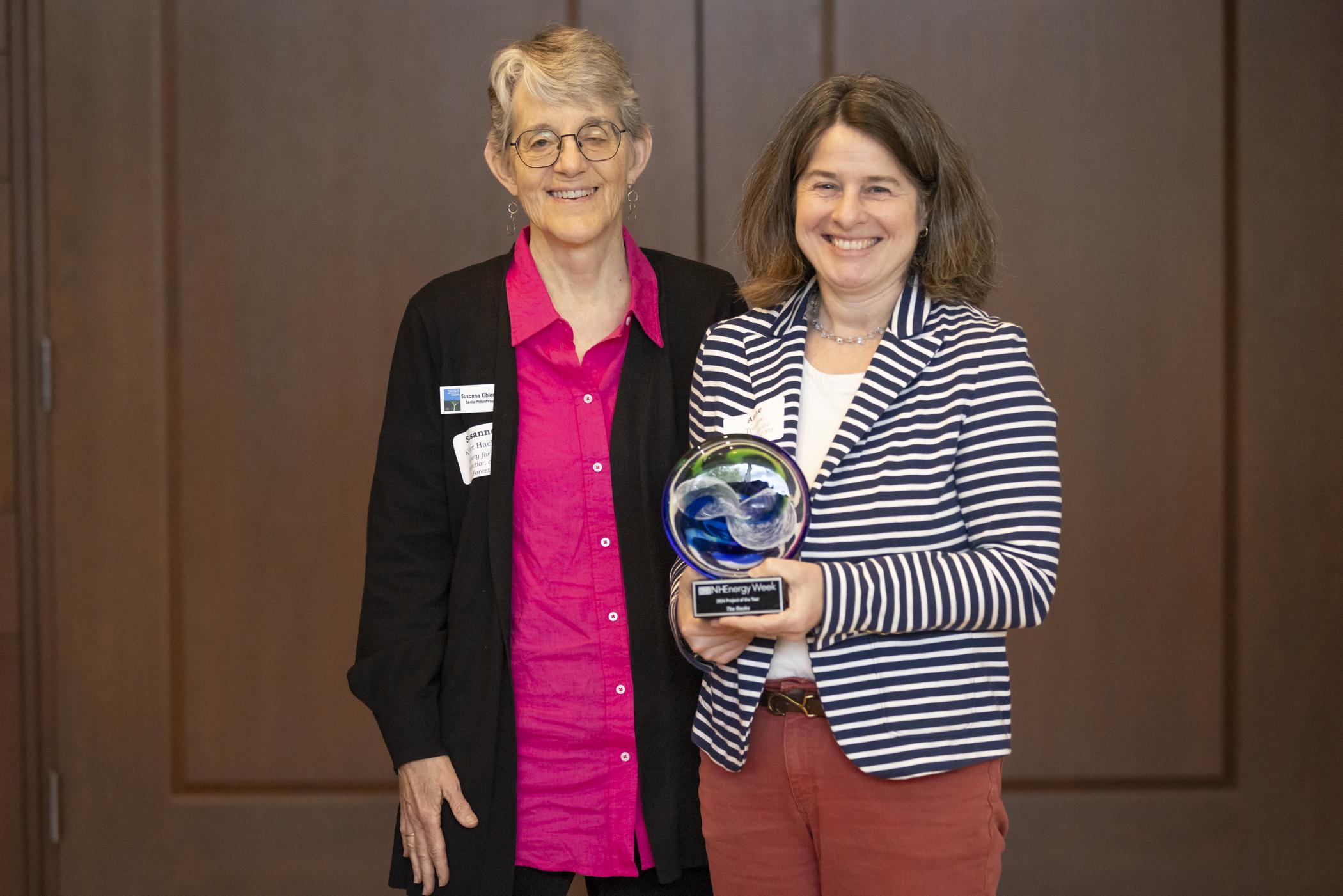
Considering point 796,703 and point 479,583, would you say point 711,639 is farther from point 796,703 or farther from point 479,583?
point 479,583

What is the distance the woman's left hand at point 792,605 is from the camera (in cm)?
138

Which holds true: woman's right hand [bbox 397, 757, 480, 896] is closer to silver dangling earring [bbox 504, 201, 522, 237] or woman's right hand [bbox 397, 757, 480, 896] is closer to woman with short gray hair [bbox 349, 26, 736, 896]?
woman with short gray hair [bbox 349, 26, 736, 896]

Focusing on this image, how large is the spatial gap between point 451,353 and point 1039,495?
35.2 inches

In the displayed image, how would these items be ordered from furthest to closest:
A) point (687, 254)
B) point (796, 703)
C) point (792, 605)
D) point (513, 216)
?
point (687, 254), point (513, 216), point (796, 703), point (792, 605)

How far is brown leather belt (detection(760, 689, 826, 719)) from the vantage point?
1.48m

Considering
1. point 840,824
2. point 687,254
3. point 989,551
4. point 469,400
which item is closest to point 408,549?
point 469,400

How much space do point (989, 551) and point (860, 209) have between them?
466 mm

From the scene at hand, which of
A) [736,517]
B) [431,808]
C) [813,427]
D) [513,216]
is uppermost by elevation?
[513,216]

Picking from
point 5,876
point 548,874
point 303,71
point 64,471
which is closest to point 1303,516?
point 548,874

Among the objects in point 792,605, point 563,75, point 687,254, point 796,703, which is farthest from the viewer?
point 687,254

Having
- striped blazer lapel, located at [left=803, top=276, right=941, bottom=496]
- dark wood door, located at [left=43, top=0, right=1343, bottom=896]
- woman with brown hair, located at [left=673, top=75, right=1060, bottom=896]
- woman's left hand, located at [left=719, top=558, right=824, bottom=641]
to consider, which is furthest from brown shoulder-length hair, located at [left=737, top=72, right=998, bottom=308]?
dark wood door, located at [left=43, top=0, right=1343, bottom=896]

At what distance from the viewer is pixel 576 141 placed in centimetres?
178

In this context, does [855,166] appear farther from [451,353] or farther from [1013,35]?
[1013,35]

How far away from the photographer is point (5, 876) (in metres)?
2.92
